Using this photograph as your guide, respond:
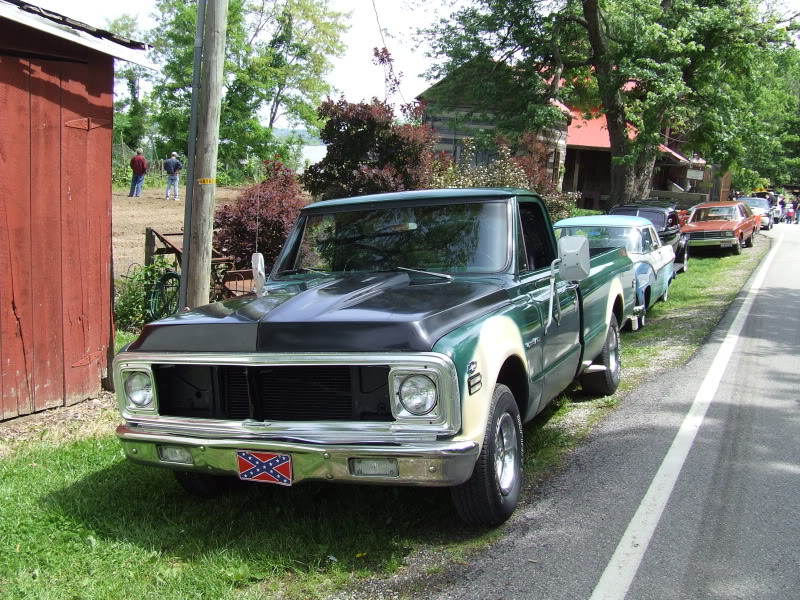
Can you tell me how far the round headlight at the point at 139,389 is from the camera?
170 inches

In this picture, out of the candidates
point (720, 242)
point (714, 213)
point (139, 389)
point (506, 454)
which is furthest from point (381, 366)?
point (714, 213)

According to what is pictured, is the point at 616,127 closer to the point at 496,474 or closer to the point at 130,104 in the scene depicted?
the point at 496,474

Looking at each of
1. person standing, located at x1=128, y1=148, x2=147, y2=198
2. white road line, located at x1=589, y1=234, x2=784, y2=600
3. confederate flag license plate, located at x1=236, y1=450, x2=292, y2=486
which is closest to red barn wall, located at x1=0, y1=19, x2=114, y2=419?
confederate flag license plate, located at x1=236, y1=450, x2=292, y2=486

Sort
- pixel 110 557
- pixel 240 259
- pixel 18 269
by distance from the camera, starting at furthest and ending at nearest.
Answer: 1. pixel 240 259
2. pixel 18 269
3. pixel 110 557

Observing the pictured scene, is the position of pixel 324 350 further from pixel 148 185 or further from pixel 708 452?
pixel 148 185

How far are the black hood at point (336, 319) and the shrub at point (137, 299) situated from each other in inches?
241

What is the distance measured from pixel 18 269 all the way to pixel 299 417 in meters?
3.47

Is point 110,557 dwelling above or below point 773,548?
below

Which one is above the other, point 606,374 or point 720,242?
point 720,242

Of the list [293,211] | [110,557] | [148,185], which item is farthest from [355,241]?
[148,185]

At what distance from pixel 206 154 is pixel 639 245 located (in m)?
7.71

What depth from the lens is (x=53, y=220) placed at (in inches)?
257

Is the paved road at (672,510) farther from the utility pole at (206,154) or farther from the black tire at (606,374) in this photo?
the utility pole at (206,154)

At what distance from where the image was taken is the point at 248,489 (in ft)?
17.0
